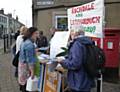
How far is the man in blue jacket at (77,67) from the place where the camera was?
6156mm

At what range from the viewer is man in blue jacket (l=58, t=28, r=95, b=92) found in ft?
20.2

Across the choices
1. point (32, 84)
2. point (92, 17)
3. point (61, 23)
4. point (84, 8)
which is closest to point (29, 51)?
point (32, 84)

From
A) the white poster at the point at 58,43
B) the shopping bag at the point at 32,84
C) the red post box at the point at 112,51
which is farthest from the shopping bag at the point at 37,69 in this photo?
the red post box at the point at 112,51

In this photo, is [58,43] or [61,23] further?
[61,23]

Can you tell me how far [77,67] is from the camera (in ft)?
20.2

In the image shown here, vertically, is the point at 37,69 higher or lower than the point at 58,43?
lower

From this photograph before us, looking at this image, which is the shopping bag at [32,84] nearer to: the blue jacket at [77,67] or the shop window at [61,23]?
the blue jacket at [77,67]

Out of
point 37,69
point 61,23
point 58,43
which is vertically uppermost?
point 61,23

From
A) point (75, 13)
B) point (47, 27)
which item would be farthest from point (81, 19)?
point (47, 27)

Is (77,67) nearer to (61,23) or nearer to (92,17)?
(92,17)

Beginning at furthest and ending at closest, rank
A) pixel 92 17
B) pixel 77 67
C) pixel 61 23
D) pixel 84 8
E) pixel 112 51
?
pixel 61 23
pixel 112 51
pixel 84 8
pixel 92 17
pixel 77 67

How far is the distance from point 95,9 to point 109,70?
388 cm

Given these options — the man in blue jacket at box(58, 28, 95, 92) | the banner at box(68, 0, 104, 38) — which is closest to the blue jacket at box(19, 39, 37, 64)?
the banner at box(68, 0, 104, 38)

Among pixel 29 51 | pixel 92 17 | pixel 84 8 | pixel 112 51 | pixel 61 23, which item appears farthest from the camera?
pixel 61 23
